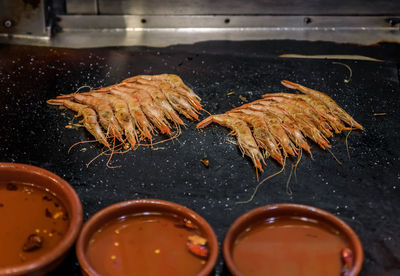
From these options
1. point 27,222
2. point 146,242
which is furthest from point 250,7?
point 27,222

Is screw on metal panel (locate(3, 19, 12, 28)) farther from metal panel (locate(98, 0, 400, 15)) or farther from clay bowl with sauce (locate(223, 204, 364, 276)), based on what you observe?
clay bowl with sauce (locate(223, 204, 364, 276))

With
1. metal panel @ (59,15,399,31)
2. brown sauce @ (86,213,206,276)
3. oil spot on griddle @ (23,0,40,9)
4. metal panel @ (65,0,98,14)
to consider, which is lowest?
brown sauce @ (86,213,206,276)

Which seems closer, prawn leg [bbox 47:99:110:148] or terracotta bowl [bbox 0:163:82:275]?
terracotta bowl [bbox 0:163:82:275]

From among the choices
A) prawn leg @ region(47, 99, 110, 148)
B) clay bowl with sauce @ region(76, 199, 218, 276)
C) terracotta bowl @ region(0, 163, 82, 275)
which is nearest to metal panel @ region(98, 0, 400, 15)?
prawn leg @ region(47, 99, 110, 148)

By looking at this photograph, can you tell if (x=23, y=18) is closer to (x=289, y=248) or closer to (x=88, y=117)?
(x=88, y=117)

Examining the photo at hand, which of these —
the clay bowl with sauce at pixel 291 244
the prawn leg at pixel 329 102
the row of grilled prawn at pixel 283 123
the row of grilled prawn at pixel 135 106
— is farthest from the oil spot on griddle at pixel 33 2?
the clay bowl with sauce at pixel 291 244

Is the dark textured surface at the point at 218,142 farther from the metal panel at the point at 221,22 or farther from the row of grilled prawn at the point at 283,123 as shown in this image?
the metal panel at the point at 221,22
